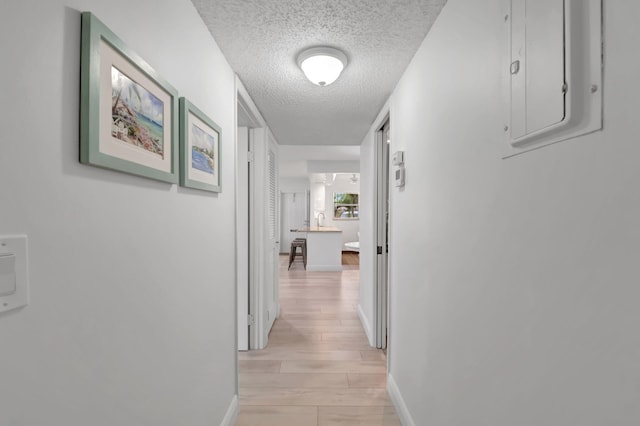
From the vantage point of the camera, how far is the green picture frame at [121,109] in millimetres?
714

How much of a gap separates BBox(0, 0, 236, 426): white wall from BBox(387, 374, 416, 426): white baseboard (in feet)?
3.84

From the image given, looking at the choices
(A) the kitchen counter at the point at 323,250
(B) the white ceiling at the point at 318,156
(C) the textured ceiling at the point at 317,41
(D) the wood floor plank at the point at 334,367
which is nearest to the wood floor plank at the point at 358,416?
(D) the wood floor plank at the point at 334,367

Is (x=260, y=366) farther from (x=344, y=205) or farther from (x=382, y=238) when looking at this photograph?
(x=344, y=205)

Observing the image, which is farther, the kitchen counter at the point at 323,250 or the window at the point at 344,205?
the window at the point at 344,205

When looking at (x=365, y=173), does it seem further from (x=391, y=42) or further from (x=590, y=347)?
(x=590, y=347)

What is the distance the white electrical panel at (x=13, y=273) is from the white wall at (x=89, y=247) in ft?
0.06

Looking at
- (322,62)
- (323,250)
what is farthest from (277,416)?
(323,250)

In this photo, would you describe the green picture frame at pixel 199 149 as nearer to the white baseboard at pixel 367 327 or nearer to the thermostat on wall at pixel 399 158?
the thermostat on wall at pixel 399 158

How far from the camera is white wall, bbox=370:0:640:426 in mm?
573

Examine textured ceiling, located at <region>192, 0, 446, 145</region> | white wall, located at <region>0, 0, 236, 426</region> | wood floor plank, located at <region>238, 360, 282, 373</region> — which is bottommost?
wood floor plank, located at <region>238, 360, 282, 373</region>

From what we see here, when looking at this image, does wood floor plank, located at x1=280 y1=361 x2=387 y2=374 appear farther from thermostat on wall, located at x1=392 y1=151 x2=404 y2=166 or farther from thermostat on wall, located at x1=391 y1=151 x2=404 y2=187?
thermostat on wall, located at x1=392 y1=151 x2=404 y2=166

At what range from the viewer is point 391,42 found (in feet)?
5.50

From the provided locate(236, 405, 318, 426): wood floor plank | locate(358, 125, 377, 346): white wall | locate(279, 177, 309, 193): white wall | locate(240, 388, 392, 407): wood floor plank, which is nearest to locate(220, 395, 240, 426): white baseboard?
locate(236, 405, 318, 426): wood floor plank

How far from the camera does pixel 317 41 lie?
1.67 metres
